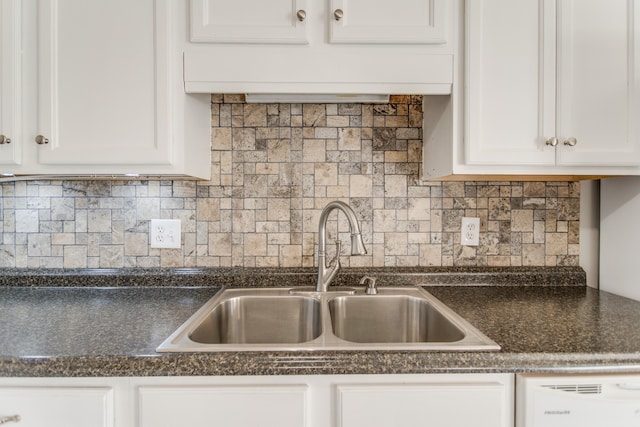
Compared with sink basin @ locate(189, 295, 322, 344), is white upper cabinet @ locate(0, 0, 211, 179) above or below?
above

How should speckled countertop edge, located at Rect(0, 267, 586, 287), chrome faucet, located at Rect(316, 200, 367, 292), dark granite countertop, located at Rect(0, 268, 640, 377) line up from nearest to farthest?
dark granite countertop, located at Rect(0, 268, 640, 377)
chrome faucet, located at Rect(316, 200, 367, 292)
speckled countertop edge, located at Rect(0, 267, 586, 287)

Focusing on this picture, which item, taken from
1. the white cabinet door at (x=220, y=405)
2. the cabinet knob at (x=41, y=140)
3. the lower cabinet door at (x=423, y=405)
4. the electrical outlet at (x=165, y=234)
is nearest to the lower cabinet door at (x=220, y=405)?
the white cabinet door at (x=220, y=405)

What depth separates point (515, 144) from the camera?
1113mm

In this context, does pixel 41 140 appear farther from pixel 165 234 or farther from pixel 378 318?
pixel 378 318

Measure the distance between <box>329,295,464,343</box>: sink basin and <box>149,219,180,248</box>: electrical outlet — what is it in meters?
0.68

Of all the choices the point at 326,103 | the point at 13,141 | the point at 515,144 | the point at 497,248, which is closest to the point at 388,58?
the point at 326,103

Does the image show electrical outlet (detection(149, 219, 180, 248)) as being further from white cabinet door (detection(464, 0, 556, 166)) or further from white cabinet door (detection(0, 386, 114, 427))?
white cabinet door (detection(464, 0, 556, 166))

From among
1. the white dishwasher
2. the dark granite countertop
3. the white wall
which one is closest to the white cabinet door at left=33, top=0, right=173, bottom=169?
the dark granite countertop

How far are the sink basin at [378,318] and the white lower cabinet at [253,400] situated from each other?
1.42 feet

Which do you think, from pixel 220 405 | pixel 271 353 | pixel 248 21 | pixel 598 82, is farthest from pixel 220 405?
pixel 598 82

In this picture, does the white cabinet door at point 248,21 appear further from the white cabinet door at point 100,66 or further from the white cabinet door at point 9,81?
the white cabinet door at point 9,81

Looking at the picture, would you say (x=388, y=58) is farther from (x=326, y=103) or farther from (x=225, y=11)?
(x=225, y=11)

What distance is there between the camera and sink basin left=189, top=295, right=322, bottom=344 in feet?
4.07

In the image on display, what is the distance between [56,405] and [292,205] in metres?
0.93
